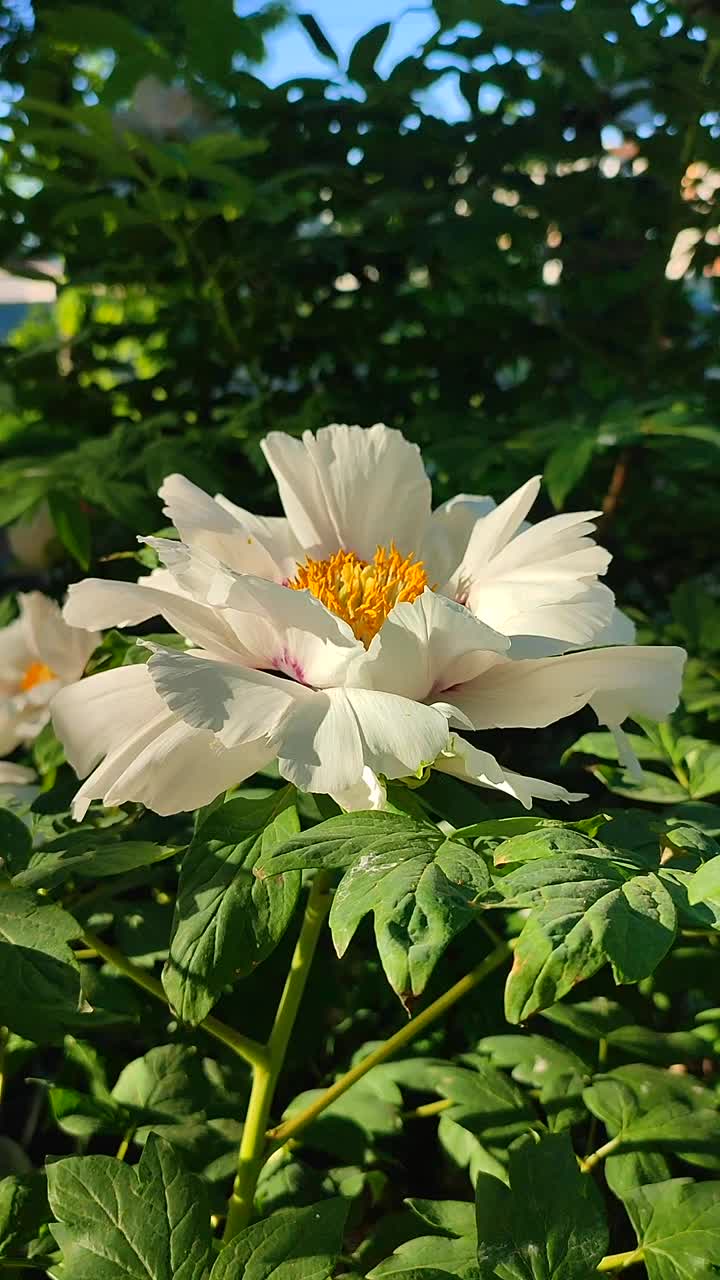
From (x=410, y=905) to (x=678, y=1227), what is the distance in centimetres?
28

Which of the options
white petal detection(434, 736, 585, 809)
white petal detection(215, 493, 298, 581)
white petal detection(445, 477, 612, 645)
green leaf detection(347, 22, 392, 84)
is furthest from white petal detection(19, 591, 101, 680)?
green leaf detection(347, 22, 392, 84)

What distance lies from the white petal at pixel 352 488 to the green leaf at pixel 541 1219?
0.36 m

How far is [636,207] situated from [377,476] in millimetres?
780

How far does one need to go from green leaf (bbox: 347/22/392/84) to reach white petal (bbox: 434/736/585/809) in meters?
1.00

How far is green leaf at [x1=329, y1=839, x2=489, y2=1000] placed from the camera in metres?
A: 0.39

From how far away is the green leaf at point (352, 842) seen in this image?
0.42 m

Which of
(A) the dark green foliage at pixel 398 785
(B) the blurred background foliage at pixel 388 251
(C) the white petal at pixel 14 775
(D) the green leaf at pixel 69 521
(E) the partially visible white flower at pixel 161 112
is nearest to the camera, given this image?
(A) the dark green foliage at pixel 398 785

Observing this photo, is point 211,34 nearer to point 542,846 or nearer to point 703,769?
point 703,769

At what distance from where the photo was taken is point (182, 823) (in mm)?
746

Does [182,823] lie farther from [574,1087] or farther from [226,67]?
[226,67]

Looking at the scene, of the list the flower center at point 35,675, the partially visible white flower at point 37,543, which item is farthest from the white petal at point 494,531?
the partially visible white flower at point 37,543

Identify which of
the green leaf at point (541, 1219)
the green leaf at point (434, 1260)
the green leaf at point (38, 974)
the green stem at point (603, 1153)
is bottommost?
the green stem at point (603, 1153)

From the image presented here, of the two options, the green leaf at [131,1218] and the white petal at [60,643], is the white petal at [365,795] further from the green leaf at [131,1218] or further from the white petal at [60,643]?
the white petal at [60,643]

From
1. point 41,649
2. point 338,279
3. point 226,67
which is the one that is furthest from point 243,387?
point 41,649
